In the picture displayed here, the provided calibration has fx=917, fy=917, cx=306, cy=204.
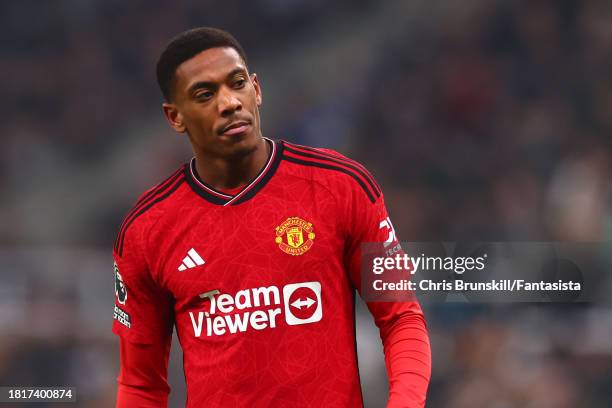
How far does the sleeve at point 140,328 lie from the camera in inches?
103

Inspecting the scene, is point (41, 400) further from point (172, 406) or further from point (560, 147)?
point (560, 147)

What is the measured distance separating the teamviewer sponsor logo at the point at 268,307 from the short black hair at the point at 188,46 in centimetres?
64

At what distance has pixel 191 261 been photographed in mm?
2545

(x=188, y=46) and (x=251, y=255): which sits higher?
(x=188, y=46)

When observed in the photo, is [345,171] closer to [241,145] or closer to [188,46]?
[241,145]

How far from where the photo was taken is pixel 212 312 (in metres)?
2.52

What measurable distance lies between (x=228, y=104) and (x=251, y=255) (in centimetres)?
42

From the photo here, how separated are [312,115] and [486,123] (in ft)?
3.99

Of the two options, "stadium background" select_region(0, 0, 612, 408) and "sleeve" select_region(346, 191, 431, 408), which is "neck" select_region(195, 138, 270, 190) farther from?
"stadium background" select_region(0, 0, 612, 408)

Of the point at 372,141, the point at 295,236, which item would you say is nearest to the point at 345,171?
the point at 295,236

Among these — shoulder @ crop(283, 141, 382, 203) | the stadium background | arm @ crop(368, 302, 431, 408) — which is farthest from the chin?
the stadium background

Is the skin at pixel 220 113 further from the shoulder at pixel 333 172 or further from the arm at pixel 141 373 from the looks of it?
the arm at pixel 141 373

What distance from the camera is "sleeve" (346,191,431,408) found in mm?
2400
